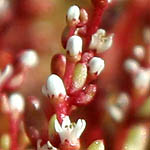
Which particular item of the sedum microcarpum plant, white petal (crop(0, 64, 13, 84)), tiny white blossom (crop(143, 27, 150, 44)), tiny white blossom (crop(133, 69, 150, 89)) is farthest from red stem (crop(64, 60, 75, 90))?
tiny white blossom (crop(143, 27, 150, 44))

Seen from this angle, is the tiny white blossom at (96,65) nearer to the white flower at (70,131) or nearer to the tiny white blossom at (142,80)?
the white flower at (70,131)

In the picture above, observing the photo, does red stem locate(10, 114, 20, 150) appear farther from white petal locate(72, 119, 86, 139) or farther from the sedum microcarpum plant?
white petal locate(72, 119, 86, 139)

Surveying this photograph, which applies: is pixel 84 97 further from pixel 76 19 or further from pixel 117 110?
pixel 117 110

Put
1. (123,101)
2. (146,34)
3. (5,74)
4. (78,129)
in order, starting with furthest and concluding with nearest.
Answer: (146,34) → (123,101) → (5,74) → (78,129)

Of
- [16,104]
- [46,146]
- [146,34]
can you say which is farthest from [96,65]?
[146,34]

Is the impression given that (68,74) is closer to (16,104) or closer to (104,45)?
(104,45)

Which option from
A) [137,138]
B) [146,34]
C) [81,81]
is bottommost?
[137,138]
